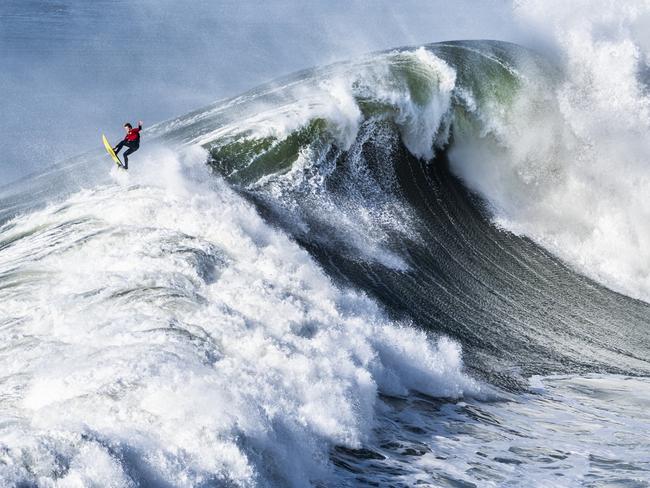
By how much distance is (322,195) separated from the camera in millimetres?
14617

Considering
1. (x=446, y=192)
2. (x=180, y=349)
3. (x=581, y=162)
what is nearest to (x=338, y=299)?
(x=180, y=349)

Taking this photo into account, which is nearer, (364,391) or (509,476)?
(509,476)

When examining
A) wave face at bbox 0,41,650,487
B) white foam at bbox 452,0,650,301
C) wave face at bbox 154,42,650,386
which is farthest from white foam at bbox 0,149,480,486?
white foam at bbox 452,0,650,301

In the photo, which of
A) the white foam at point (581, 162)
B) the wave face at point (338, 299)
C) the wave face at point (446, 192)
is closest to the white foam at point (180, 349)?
the wave face at point (338, 299)

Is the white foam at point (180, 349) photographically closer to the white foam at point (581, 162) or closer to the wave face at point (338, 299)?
the wave face at point (338, 299)

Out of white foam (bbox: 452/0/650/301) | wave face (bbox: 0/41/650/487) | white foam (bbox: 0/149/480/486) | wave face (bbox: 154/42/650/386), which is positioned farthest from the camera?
white foam (bbox: 452/0/650/301)

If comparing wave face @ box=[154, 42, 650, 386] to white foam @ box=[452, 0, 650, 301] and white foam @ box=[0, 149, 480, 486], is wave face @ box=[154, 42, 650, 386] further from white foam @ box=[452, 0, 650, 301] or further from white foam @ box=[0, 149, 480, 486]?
white foam @ box=[0, 149, 480, 486]

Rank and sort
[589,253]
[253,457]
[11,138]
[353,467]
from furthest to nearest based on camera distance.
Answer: [11,138] < [589,253] < [353,467] < [253,457]

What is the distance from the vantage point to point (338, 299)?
10.6 m

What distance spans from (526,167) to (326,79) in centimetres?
473

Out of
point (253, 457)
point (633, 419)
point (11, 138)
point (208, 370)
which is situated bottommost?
point (253, 457)

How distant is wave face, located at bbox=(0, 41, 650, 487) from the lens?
23.7 feet

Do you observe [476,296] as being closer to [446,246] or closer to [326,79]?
[446,246]

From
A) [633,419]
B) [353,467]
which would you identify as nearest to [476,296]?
[633,419]
